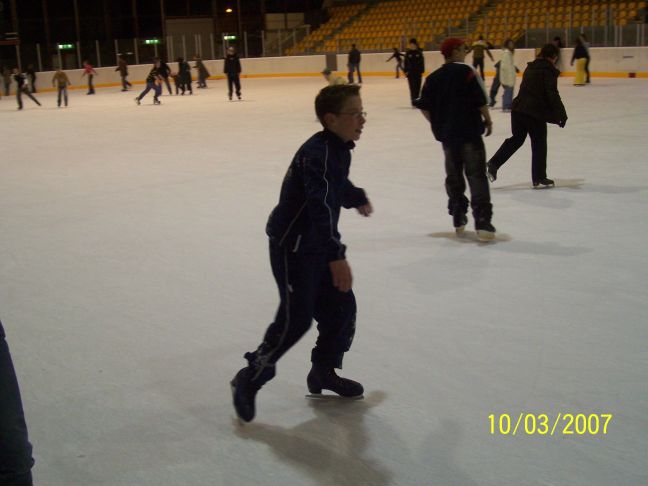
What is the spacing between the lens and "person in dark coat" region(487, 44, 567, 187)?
7.10 meters

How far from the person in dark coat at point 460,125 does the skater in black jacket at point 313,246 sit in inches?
107

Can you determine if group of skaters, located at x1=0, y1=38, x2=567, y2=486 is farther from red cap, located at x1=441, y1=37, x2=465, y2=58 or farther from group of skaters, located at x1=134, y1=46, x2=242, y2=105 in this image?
group of skaters, located at x1=134, y1=46, x2=242, y2=105

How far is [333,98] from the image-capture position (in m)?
2.82

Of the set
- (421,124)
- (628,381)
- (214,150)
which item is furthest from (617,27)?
(628,381)

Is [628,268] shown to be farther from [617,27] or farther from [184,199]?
[617,27]

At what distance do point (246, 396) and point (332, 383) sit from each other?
357 millimetres

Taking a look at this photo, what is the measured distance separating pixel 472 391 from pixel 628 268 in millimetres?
2113


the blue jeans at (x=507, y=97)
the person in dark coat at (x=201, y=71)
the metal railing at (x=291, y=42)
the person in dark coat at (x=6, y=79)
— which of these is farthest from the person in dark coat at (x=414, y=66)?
the person in dark coat at (x=6, y=79)

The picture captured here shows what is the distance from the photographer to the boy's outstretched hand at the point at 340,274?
106 inches

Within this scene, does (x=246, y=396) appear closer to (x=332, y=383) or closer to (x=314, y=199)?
(x=332, y=383)

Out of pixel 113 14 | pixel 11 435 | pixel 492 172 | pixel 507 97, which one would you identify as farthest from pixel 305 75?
pixel 11 435
